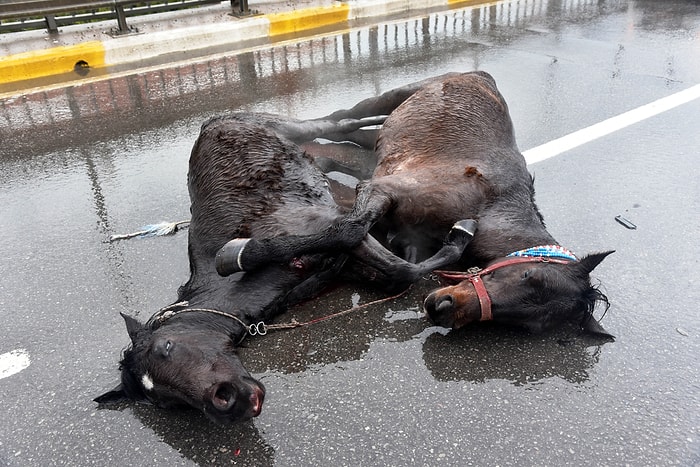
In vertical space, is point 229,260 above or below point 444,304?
above

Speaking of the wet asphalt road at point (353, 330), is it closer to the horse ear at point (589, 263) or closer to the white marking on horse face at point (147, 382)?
the white marking on horse face at point (147, 382)

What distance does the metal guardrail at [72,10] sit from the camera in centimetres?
896

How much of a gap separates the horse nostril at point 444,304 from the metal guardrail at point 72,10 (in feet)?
28.4

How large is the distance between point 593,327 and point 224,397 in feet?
7.65

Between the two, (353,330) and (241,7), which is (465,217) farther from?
(241,7)

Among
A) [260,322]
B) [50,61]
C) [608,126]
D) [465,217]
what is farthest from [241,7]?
[260,322]

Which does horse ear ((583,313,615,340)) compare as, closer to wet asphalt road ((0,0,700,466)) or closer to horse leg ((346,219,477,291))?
wet asphalt road ((0,0,700,466))

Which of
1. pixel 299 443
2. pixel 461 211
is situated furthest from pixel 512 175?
pixel 299 443

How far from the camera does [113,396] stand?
125 inches

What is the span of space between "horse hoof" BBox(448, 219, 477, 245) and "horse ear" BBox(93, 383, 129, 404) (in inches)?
92.3

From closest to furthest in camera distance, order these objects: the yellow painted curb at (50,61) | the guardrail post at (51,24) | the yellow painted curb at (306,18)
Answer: the yellow painted curb at (50,61)
the guardrail post at (51,24)
the yellow painted curb at (306,18)

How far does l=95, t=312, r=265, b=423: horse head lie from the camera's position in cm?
270

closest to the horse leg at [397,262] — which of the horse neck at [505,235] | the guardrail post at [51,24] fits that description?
the horse neck at [505,235]

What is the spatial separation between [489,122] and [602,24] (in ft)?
28.8
